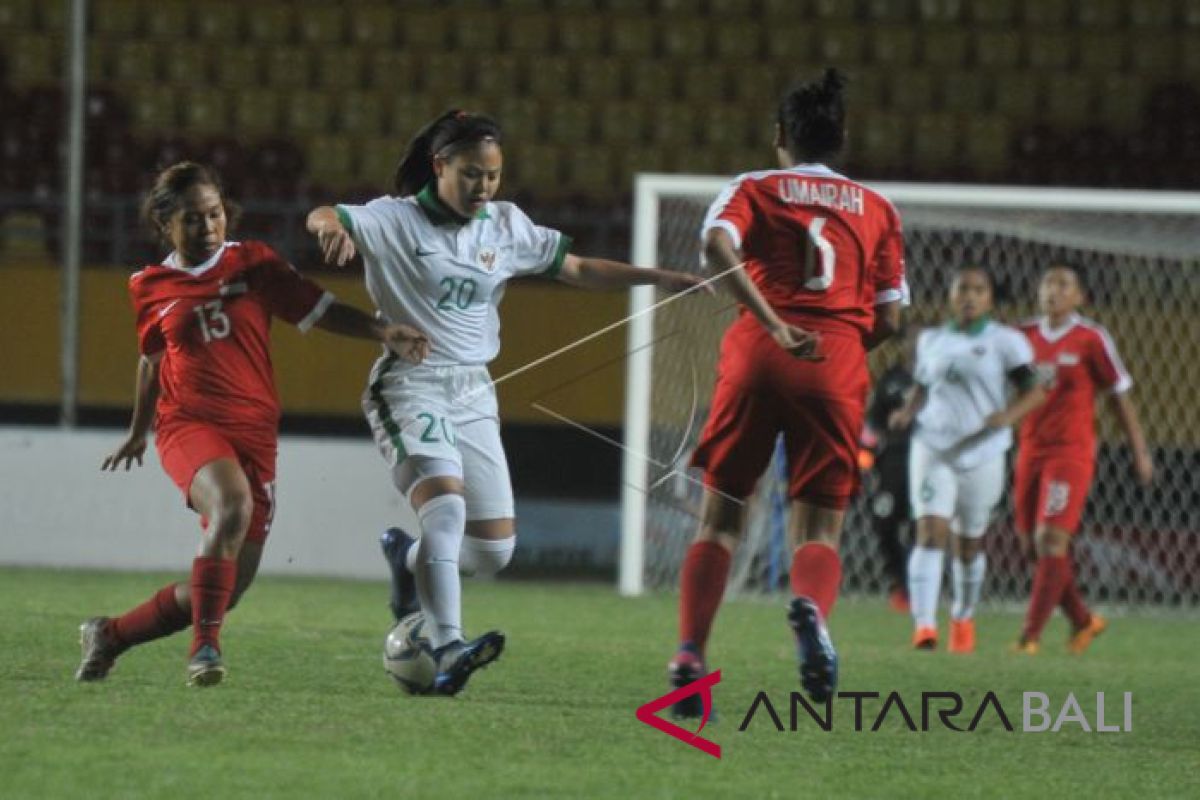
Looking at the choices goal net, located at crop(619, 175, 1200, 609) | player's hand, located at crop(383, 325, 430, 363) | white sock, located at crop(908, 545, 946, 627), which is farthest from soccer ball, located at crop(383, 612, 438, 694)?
goal net, located at crop(619, 175, 1200, 609)

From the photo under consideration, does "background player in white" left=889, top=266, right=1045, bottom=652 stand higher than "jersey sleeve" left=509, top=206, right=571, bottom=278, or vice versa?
"jersey sleeve" left=509, top=206, right=571, bottom=278

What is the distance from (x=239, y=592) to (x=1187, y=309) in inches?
332

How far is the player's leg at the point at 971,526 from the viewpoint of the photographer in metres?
10.1

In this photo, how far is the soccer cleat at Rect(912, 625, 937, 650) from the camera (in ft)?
31.8

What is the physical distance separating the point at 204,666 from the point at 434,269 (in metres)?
1.20

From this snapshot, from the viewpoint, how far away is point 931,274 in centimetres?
1388

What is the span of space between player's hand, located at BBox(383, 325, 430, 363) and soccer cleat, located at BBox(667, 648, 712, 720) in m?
0.99

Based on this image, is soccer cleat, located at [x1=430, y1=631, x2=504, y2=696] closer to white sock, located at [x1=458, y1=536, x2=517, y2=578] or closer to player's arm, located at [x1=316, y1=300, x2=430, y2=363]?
white sock, located at [x1=458, y1=536, x2=517, y2=578]

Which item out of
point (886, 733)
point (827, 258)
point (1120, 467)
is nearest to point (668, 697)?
point (886, 733)

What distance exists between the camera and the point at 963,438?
10.1 m

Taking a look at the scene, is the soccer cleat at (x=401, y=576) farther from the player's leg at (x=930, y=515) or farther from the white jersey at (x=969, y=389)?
the white jersey at (x=969, y=389)

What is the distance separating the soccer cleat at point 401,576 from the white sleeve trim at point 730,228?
4.86ft

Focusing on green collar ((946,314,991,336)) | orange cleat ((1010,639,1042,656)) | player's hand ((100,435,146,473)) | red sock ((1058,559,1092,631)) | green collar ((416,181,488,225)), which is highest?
green collar ((416,181,488,225))

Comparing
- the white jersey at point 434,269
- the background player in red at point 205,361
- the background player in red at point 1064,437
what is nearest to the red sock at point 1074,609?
the background player in red at point 1064,437
